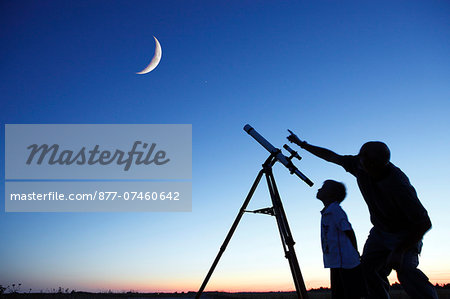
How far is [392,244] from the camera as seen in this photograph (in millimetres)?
3391

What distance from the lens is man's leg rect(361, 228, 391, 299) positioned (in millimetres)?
3600

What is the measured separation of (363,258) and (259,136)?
2639 millimetres

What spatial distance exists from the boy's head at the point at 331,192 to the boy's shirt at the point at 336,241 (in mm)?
187

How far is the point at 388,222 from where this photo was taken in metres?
3.48

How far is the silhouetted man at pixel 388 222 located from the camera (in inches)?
123

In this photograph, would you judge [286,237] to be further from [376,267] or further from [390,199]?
[390,199]

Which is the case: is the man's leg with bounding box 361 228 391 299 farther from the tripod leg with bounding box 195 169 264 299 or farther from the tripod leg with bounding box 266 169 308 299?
the tripod leg with bounding box 195 169 264 299

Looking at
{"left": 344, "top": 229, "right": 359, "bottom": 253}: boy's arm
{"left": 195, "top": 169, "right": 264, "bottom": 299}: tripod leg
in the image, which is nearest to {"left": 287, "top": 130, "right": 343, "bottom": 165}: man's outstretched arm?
{"left": 195, "top": 169, "right": 264, "bottom": 299}: tripod leg

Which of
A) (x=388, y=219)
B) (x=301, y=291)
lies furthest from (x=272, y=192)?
(x=388, y=219)

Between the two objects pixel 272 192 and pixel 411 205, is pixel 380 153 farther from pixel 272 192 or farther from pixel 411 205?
pixel 272 192

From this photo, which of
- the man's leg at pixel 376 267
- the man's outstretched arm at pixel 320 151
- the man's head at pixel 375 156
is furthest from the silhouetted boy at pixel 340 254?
the man's head at pixel 375 156

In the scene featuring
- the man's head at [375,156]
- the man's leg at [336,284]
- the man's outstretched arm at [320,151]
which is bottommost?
the man's leg at [336,284]

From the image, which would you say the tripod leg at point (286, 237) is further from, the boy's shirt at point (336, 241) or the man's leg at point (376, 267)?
the man's leg at point (376, 267)

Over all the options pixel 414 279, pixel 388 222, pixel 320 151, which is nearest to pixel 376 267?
pixel 414 279
